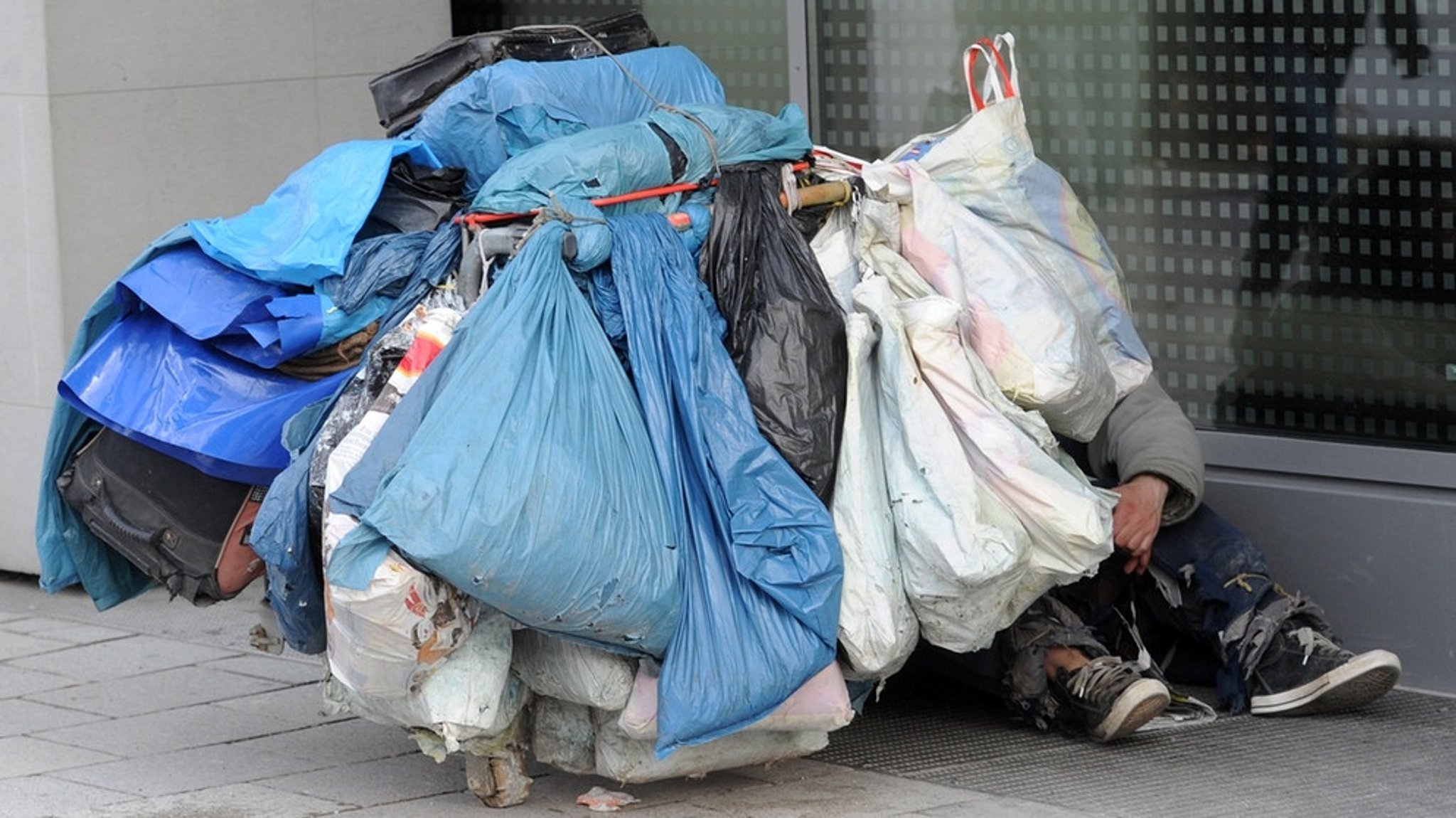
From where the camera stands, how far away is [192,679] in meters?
5.26

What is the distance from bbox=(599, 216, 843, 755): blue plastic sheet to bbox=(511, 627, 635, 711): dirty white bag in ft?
0.37

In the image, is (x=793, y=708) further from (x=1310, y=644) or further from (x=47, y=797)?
(x=47, y=797)

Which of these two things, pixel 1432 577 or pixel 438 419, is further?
pixel 1432 577

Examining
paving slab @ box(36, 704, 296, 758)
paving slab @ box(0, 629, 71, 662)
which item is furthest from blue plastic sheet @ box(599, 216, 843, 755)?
paving slab @ box(0, 629, 71, 662)

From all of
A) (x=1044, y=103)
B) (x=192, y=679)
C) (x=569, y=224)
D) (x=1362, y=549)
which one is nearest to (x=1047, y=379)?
(x=569, y=224)

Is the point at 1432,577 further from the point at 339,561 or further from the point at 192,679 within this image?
the point at 192,679

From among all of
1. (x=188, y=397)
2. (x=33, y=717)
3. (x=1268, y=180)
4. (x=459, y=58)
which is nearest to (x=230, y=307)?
(x=188, y=397)

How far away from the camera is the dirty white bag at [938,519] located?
389 centimetres

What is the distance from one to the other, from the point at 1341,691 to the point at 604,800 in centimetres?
163

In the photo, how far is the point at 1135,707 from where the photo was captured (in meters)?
4.38

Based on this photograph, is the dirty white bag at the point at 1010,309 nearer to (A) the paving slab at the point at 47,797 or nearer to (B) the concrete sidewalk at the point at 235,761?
(B) the concrete sidewalk at the point at 235,761

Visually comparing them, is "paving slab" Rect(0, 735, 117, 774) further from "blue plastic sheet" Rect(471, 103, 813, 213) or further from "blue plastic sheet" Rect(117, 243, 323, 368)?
"blue plastic sheet" Rect(471, 103, 813, 213)

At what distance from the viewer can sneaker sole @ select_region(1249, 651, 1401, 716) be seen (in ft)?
14.9

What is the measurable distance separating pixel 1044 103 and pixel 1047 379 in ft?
5.32
